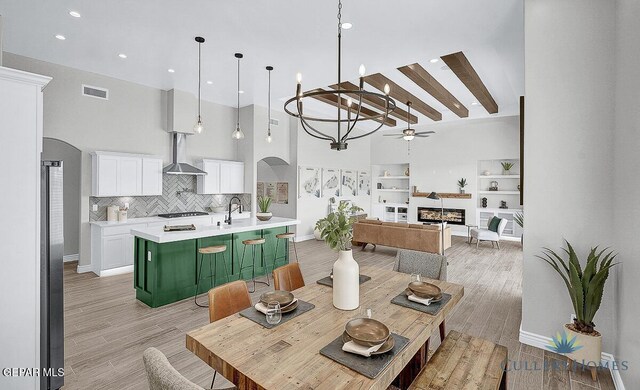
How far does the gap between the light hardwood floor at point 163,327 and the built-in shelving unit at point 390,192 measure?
17.4ft

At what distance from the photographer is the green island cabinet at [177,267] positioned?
12.3 feet

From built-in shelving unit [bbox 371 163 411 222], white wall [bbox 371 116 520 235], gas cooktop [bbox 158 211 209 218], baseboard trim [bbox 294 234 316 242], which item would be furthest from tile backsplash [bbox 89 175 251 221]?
white wall [bbox 371 116 520 235]

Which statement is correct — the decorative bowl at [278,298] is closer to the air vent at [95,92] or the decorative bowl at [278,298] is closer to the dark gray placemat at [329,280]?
the dark gray placemat at [329,280]

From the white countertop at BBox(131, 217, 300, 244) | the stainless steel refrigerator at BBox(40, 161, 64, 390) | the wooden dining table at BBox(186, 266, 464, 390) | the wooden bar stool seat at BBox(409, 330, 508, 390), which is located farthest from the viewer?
the white countertop at BBox(131, 217, 300, 244)

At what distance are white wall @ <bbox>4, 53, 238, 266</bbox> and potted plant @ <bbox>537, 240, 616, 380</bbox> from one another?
6675 millimetres

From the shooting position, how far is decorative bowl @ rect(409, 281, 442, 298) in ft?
6.59

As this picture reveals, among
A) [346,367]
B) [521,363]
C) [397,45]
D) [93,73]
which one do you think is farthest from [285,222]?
[93,73]

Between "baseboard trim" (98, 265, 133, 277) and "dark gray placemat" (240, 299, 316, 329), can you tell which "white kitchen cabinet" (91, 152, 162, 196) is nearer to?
"baseboard trim" (98, 265, 133, 277)

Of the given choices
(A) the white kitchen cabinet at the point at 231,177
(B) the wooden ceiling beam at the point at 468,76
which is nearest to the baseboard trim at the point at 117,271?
(A) the white kitchen cabinet at the point at 231,177

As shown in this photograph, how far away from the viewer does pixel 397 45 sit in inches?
160

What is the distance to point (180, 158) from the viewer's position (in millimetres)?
6355

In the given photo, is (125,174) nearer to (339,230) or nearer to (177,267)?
(177,267)

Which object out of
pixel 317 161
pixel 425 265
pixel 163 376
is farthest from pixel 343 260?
pixel 317 161

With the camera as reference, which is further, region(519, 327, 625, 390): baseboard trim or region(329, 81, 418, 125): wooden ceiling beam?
region(329, 81, 418, 125): wooden ceiling beam
